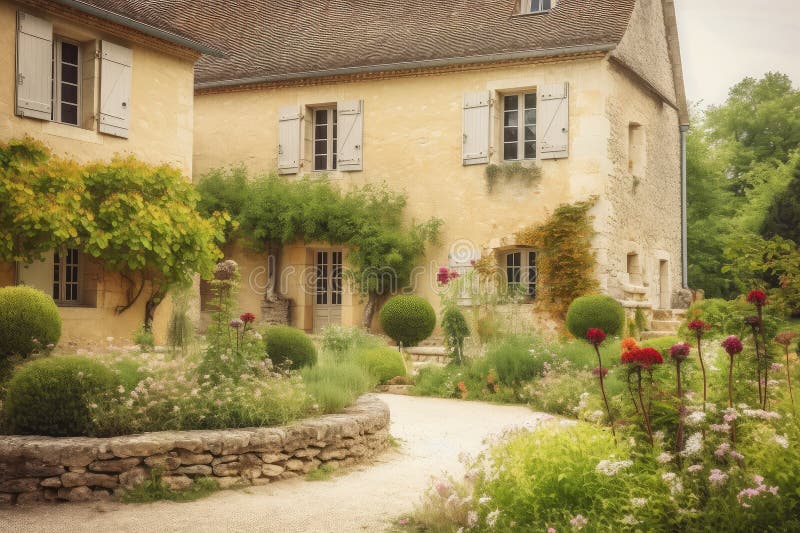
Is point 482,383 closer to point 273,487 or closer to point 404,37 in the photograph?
point 273,487

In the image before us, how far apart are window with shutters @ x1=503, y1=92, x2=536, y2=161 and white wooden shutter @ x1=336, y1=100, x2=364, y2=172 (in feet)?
8.75

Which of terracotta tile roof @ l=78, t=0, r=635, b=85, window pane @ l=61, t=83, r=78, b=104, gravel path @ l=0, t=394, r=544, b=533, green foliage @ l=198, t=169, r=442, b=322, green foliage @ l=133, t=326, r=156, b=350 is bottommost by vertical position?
gravel path @ l=0, t=394, r=544, b=533

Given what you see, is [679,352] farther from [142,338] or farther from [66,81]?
[66,81]

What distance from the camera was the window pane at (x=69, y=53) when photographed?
11.6 meters

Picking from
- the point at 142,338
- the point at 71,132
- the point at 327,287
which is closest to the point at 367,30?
the point at 327,287

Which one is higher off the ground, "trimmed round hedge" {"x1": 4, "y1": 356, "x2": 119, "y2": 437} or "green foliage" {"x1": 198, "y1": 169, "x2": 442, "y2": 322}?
"green foliage" {"x1": 198, "y1": 169, "x2": 442, "y2": 322}

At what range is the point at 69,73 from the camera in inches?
461

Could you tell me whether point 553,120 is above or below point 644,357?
above

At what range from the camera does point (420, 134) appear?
15.7 m

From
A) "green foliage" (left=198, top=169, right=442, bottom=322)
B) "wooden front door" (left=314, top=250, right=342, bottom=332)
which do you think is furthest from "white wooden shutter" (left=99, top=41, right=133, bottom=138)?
"wooden front door" (left=314, top=250, right=342, bottom=332)

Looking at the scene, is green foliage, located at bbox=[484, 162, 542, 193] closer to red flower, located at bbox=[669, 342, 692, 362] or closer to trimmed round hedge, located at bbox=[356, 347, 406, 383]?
trimmed round hedge, located at bbox=[356, 347, 406, 383]

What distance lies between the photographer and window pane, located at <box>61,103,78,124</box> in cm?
1155

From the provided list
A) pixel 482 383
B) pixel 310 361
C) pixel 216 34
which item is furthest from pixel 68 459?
pixel 216 34

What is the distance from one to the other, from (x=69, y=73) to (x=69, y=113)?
1.83 ft
